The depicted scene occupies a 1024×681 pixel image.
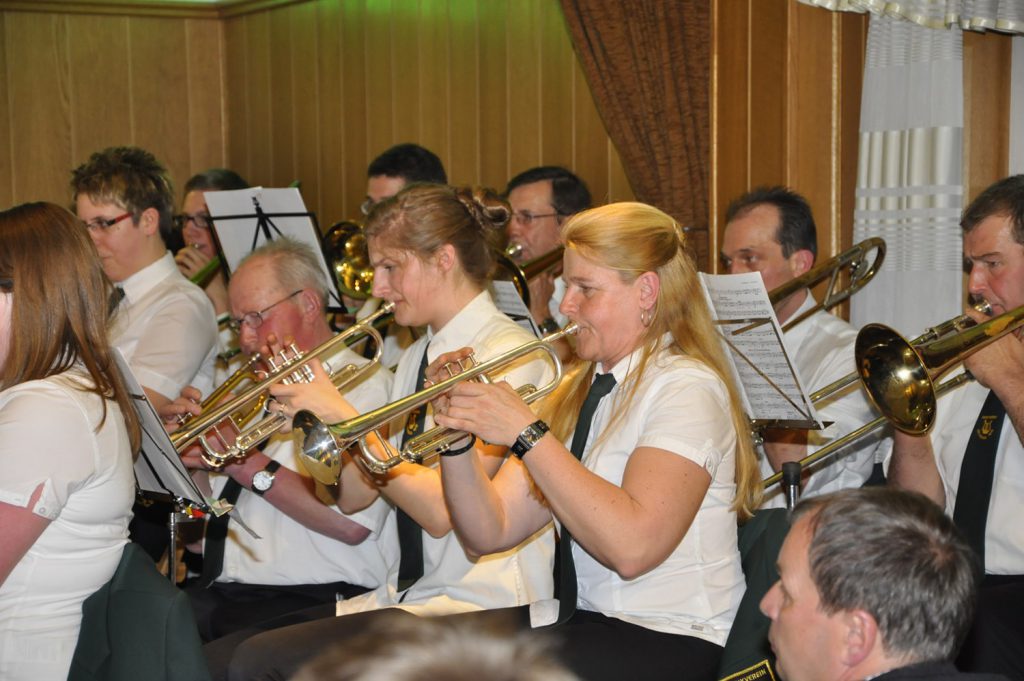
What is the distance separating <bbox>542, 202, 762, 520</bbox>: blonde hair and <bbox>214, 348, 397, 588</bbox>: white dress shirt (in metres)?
0.94

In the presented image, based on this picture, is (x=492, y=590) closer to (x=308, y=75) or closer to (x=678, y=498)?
(x=678, y=498)

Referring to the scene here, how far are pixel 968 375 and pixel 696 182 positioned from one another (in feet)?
6.91

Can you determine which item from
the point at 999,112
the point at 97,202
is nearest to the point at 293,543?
the point at 97,202

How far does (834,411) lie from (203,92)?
5.56 meters

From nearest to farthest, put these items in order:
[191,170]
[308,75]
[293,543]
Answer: [293,543] → [308,75] → [191,170]

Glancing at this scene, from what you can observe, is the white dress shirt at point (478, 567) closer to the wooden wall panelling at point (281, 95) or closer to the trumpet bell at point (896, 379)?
the trumpet bell at point (896, 379)

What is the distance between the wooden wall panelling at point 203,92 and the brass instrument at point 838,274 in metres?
4.96

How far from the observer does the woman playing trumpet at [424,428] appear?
9.01 feet

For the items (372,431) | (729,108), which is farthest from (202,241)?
(372,431)

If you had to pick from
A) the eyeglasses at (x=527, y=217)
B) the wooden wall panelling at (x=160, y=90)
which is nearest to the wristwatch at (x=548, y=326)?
the eyeglasses at (x=527, y=217)

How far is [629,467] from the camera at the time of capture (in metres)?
2.40

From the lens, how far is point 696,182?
16.3 feet

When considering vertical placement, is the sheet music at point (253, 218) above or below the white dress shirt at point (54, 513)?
above

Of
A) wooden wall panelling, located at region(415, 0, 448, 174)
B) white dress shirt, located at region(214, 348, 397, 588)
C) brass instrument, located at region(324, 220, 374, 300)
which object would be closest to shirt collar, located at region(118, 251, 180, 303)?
brass instrument, located at region(324, 220, 374, 300)
